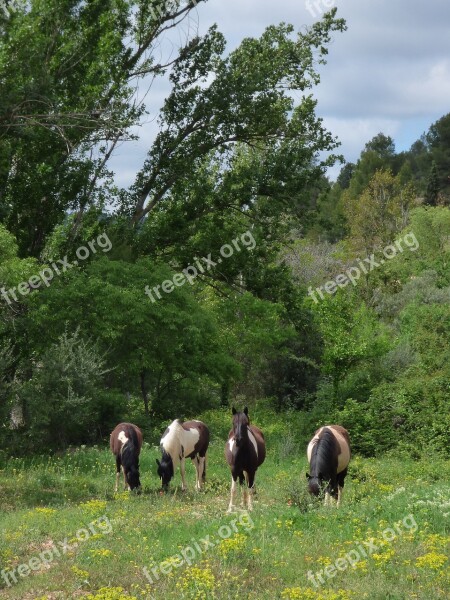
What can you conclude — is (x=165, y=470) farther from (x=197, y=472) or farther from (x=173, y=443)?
(x=197, y=472)

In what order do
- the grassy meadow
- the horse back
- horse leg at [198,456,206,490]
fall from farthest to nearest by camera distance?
horse leg at [198,456,206,490]
the horse back
the grassy meadow

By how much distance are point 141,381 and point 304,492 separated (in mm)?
18253

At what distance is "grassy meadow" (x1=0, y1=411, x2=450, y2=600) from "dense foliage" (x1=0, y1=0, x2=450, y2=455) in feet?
27.5

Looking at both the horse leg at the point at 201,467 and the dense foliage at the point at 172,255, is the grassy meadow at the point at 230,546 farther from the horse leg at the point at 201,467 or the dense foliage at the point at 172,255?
the dense foliage at the point at 172,255

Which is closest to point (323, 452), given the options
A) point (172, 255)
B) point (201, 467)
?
point (201, 467)

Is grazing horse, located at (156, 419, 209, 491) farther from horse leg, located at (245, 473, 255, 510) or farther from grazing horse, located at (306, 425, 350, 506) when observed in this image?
grazing horse, located at (306, 425, 350, 506)

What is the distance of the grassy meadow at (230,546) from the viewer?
10.6 meters

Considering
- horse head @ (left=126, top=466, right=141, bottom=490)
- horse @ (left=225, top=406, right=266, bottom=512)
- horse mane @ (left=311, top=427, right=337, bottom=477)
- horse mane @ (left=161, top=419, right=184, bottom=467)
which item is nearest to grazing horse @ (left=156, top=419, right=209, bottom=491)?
horse mane @ (left=161, top=419, right=184, bottom=467)

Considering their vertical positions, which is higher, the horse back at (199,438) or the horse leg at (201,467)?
the horse back at (199,438)

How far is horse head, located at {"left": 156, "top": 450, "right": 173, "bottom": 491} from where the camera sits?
1867 centimetres

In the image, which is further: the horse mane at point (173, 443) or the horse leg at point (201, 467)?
the horse leg at point (201, 467)

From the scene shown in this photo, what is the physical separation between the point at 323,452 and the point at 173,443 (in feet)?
14.8

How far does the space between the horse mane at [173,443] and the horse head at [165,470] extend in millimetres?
120

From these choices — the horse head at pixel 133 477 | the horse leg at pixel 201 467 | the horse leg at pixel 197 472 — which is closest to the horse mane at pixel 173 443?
the horse head at pixel 133 477
